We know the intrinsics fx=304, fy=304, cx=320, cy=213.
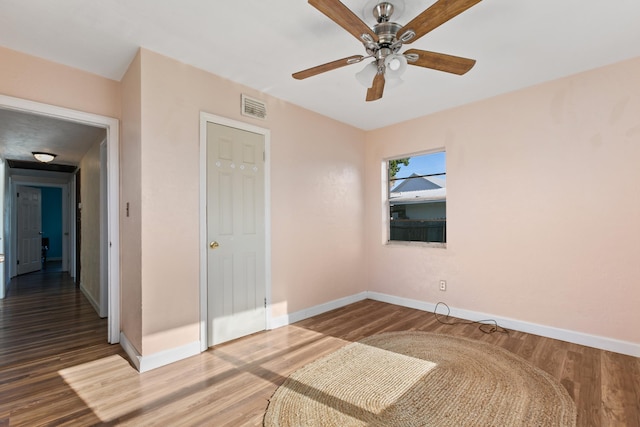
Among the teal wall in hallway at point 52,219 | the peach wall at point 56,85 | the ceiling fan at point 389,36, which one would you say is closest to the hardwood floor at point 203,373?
the peach wall at point 56,85

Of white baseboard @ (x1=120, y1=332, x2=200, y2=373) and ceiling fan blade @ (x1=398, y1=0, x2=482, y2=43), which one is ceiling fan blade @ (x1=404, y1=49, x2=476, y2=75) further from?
white baseboard @ (x1=120, y1=332, x2=200, y2=373)

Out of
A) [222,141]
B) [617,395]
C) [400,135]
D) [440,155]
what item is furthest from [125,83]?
[617,395]

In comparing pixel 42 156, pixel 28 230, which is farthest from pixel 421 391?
pixel 28 230

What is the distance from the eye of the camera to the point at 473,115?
3.62 meters

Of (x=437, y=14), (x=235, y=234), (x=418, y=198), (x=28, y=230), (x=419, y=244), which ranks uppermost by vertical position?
(x=437, y=14)

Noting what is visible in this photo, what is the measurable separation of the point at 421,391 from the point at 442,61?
2291 mm

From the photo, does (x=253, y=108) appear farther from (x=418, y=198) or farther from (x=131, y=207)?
(x=418, y=198)

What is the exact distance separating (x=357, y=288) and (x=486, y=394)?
8.30 feet

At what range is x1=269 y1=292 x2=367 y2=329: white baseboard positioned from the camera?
3.45 meters

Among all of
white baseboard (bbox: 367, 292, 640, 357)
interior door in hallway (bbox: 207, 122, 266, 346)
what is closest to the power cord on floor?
white baseboard (bbox: 367, 292, 640, 357)

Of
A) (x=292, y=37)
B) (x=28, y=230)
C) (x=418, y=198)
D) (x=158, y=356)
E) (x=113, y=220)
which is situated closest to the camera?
(x=292, y=37)

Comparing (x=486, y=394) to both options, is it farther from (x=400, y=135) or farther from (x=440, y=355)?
(x=400, y=135)

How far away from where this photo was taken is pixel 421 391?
212cm

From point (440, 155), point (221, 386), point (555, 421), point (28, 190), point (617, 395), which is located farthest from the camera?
point (28, 190)
